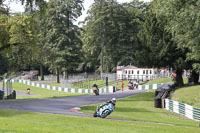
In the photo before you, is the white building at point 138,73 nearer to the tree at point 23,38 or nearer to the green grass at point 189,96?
the green grass at point 189,96

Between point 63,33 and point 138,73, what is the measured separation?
18333mm

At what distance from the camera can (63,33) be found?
6731cm

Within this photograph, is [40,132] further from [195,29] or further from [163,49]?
[163,49]

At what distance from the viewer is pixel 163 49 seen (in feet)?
106

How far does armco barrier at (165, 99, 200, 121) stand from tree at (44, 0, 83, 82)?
138ft

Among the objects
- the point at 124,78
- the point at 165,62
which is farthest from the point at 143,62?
the point at 124,78

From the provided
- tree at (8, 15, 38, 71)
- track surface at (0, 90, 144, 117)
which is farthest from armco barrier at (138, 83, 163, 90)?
tree at (8, 15, 38, 71)

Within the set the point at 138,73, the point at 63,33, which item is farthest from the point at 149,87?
the point at 63,33

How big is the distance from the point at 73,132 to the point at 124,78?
179 ft

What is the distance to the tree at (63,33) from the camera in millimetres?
66062

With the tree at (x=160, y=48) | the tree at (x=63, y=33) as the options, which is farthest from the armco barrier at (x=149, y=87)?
the tree at (x=63, y=33)

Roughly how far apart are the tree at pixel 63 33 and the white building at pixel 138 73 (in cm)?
1050

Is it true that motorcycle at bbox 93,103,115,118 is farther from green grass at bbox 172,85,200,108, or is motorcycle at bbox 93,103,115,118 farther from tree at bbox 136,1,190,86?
tree at bbox 136,1,190,86

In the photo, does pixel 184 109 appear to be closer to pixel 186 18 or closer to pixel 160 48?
pixel 186 18
